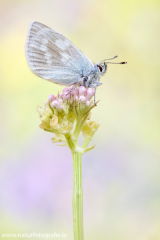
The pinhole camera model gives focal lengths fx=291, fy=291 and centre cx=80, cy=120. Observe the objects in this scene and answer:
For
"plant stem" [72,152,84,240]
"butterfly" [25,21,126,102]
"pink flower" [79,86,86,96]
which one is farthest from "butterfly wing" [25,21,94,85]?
"plant stem" [72,152,84,240]

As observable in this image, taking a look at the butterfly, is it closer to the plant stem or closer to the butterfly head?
the butterfly head

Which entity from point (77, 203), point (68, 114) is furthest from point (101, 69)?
point (77, 203)

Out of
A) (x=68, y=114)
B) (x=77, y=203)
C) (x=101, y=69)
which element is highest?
(x=101, y=69)

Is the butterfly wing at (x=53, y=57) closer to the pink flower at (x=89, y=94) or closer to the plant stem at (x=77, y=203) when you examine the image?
the pink flower at (x=89, y=94)

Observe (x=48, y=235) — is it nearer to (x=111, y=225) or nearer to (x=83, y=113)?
(x=111, y=225)

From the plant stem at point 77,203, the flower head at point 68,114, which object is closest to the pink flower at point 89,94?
the flower head at point 68,114

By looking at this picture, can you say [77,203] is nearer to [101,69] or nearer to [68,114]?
[68,114]

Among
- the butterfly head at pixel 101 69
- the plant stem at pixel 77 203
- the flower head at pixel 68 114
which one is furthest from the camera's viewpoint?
the butterfly head at pixel 101 69
